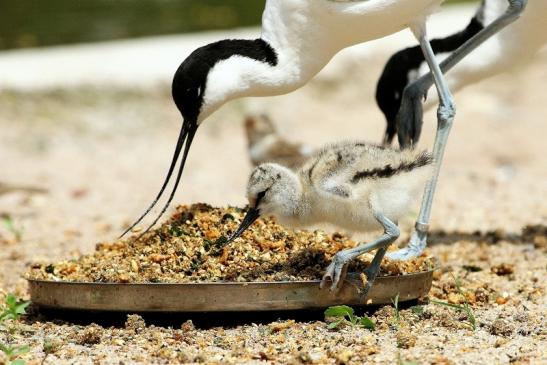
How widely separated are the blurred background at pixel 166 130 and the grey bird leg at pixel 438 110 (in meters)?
1.22

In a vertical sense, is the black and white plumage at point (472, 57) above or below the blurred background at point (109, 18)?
below

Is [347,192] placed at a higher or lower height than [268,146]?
lower

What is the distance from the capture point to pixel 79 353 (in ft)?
11.5

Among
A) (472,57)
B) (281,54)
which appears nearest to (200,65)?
(281,54)

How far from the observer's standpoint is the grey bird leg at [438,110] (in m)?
4.41

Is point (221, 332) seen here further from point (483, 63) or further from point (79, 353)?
point (483, 63)

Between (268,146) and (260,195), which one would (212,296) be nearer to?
(260,195)

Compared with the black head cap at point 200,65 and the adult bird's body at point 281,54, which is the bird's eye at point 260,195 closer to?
the adult bird's body at point 281,54

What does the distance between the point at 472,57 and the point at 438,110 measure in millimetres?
923

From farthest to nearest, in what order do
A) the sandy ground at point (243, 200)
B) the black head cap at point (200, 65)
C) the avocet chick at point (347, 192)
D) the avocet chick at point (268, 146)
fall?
the avocet chick at point (268, 146)
the black head cap at point (200, 65)
the avocet chick at point (347, 192)
the sandy ground at point (243, 200)

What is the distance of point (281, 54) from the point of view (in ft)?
14.6

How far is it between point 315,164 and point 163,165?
440 cm

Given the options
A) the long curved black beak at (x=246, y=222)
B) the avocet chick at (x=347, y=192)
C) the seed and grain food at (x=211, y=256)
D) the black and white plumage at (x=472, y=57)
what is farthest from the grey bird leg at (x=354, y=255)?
the black and white plumage at (x=472, y=57)

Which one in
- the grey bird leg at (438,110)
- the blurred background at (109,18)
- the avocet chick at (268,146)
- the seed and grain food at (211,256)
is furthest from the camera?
the blurred background at (109,18)
